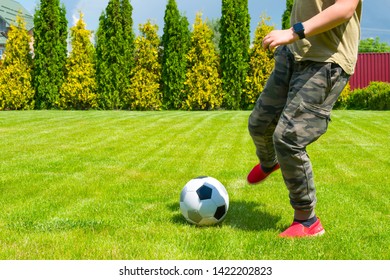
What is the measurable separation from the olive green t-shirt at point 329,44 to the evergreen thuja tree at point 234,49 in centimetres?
1958

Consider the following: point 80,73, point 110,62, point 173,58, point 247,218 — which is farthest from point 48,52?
point 247,218

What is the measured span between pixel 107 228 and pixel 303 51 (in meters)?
1.95

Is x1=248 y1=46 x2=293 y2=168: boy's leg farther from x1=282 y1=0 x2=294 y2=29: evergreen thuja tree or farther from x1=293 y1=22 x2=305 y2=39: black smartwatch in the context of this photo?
x1=282 y1=0 x2=294 y2=29: evergreen thuja tree

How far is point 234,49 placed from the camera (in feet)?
75.5

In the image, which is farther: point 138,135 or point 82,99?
point 82,99

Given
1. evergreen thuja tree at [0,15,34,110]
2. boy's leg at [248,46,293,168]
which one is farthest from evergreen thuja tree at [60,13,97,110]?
boy's leg at [248,46,293,168]

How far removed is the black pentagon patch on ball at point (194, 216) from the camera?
147 inches

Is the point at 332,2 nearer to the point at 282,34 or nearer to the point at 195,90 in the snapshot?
the point at 282,34

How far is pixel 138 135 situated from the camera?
1055 centimetres

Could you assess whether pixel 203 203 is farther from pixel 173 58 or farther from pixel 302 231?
pixel 173 58

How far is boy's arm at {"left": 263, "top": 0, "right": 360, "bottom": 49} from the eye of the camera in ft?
10.4

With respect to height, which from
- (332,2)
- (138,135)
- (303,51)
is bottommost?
(138,135)

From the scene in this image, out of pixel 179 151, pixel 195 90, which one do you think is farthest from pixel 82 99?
pixel 179 151

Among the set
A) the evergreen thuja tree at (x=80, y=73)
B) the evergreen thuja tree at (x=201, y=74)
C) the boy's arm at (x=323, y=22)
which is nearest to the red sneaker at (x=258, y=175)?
the boy's arm at (x=323, y=22)
